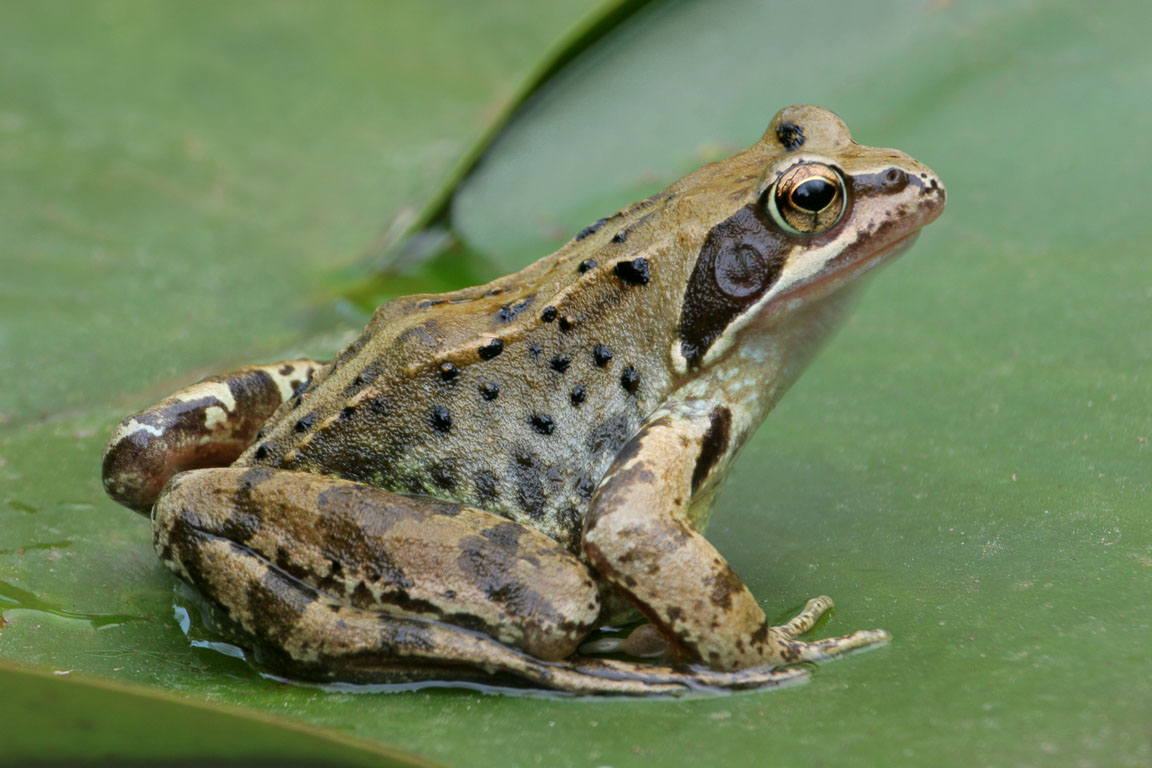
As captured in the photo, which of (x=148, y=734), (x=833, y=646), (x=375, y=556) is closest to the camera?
(x=148, y=734)

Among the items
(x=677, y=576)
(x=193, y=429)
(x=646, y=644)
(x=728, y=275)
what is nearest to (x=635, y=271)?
(x=728, y=275)

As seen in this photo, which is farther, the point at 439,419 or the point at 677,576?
the point at 439,419

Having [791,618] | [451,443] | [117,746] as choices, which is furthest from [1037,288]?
[117,746]

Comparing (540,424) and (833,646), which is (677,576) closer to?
(833,646)

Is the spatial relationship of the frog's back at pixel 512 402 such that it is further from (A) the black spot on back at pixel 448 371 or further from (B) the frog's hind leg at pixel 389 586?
(B) the frog's hind leg at pixel 389 586

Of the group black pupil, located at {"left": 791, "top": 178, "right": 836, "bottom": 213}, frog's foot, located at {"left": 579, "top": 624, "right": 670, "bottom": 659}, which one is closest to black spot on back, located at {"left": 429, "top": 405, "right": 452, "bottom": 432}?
frog's foot, located at {"left": 579, "top": 624, "right": 670, "bottom": 659}

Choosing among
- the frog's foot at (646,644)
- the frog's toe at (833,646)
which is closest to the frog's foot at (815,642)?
the frog's toe at (833,646)
